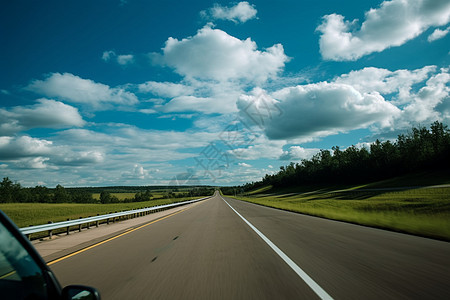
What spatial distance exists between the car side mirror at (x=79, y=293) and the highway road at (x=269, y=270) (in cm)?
273

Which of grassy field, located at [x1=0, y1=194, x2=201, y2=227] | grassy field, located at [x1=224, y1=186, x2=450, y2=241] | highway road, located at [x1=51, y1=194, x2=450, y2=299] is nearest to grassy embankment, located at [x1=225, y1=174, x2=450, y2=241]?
grassy field, located at [x1=224, y1=186, x2=450, y2=241]

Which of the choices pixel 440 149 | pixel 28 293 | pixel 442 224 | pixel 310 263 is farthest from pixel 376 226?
pixel 440 149

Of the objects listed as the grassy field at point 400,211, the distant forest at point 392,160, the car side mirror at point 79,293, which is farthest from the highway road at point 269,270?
the distant forest at point 392,160

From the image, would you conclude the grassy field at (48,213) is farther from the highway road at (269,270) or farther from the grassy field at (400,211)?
the grassy field at (400,211)

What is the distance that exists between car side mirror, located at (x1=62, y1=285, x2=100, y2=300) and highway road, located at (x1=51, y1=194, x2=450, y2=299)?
2.73 m

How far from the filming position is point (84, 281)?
5.43 meters

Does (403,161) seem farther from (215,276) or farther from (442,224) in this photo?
(215,276)

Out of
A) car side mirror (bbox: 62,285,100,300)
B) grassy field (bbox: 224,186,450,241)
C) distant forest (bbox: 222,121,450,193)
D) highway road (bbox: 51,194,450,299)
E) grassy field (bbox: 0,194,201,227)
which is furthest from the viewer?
distant forest (bbox: 222,121,450,193)

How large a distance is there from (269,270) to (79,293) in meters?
4.77

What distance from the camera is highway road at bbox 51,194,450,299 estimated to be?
179 inches

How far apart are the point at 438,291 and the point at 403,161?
96.8 m

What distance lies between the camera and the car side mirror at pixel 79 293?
A: 74.1 inches

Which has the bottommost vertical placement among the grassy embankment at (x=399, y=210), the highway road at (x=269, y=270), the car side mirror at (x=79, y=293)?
the grassy embankment at (x=399, y=210)

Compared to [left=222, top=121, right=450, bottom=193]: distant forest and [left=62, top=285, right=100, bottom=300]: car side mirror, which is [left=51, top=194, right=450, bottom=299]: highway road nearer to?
[left=62, top=285, right=100, bottom=300]: car side mirror
